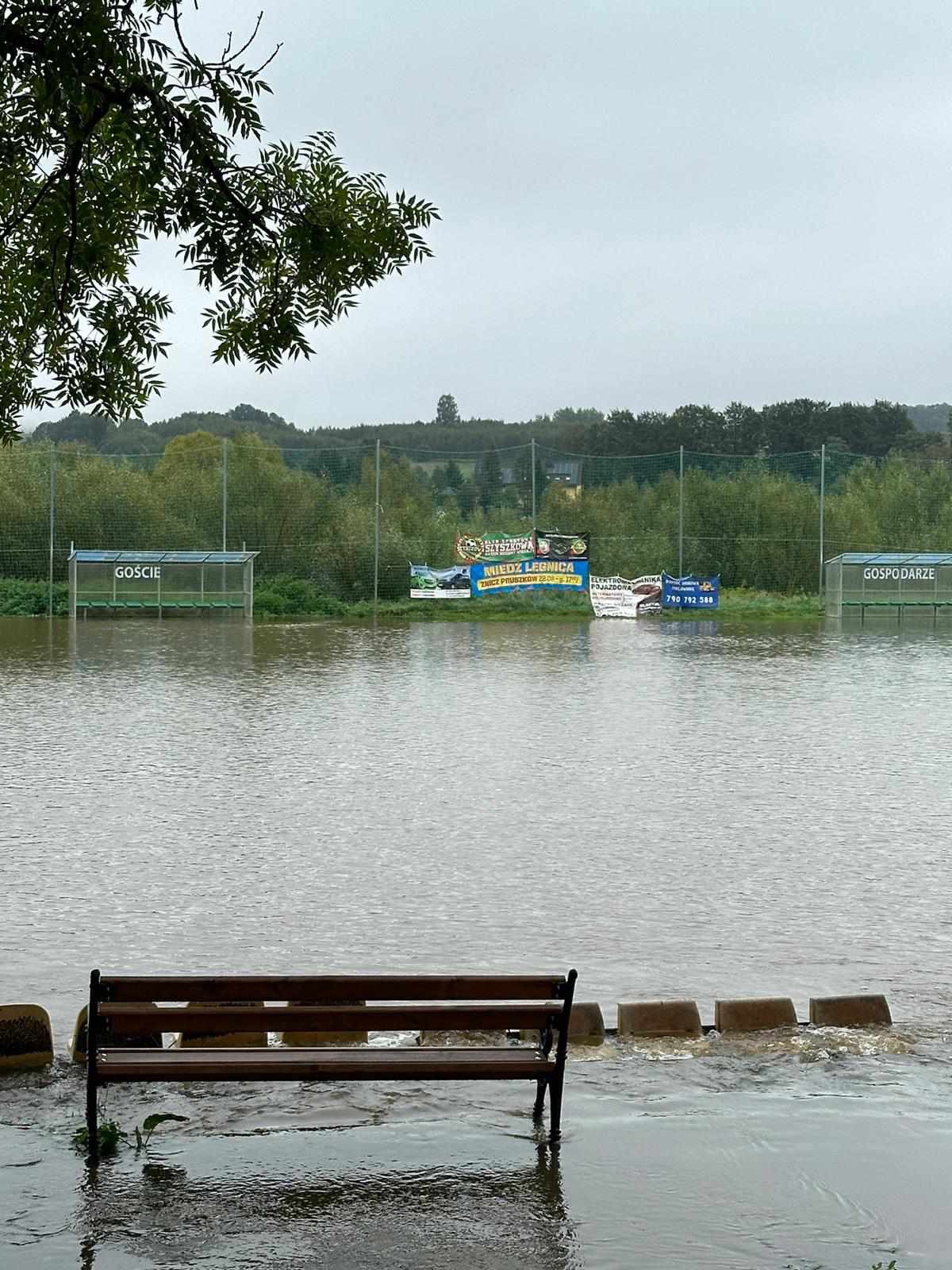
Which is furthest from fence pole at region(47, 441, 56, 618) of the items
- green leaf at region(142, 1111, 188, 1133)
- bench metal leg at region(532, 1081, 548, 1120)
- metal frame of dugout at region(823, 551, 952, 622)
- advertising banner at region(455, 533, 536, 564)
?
bench metal leg at region(532, 1081, 548, 1120)

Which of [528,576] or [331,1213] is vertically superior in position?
[528,576]

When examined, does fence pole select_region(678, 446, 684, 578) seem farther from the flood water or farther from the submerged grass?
the flood water

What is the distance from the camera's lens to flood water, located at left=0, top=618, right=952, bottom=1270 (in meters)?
4.96

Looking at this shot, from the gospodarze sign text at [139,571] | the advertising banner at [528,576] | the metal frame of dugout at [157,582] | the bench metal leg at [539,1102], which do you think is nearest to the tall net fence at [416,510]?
the advertising banner at [528,576]

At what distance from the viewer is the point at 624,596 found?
45406 millimetres

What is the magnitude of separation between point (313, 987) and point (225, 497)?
41295mm

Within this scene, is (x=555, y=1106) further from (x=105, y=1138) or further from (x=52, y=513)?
(x=52, y=513)

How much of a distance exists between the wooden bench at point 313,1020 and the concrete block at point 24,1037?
32.9 inches

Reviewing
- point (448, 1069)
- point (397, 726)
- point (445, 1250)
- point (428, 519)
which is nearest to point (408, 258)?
point (448, 1069)

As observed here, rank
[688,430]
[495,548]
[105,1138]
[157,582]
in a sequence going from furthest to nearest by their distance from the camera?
[688,430] < [495,548] < [157,582] < [105,1138]

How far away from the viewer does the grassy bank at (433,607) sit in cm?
4328

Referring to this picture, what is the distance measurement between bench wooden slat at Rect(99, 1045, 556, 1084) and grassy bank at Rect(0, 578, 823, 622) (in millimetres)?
37272

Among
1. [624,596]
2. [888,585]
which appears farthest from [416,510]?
[888,585]

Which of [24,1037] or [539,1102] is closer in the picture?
[539,1102]
